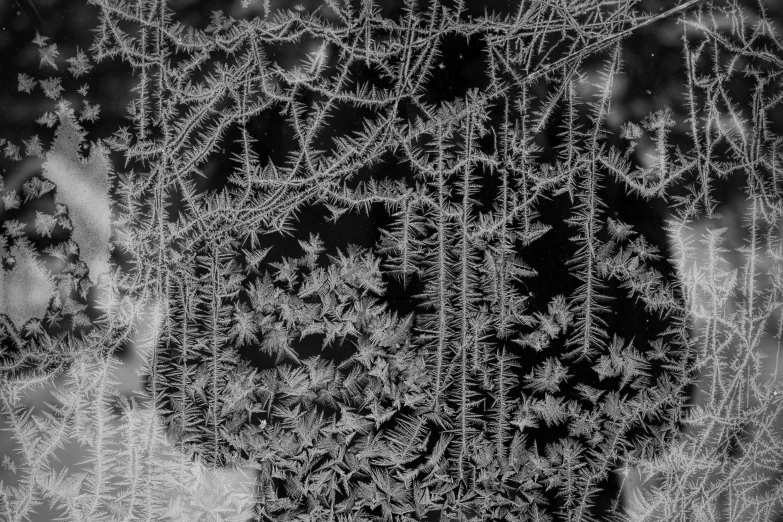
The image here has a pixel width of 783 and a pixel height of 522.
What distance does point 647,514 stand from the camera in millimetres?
371

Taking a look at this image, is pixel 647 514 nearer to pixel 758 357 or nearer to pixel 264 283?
pixel 758 357

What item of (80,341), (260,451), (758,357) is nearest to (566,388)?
(758,357)

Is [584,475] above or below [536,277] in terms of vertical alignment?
below

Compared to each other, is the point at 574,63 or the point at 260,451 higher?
the point at 574,63

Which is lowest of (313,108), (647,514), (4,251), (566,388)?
(647,514)

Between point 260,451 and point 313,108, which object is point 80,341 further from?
point 313,108

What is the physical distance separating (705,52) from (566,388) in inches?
13.6

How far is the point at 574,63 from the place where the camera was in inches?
14.2

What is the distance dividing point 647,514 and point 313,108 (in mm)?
499

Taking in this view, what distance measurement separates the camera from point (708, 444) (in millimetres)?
374

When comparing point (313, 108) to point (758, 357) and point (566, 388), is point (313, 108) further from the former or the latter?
point (758, 357)

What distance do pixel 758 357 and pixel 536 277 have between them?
0.23m

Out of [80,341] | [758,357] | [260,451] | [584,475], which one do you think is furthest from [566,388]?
[80,341]

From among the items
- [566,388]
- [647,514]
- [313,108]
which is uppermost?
[313,108]
